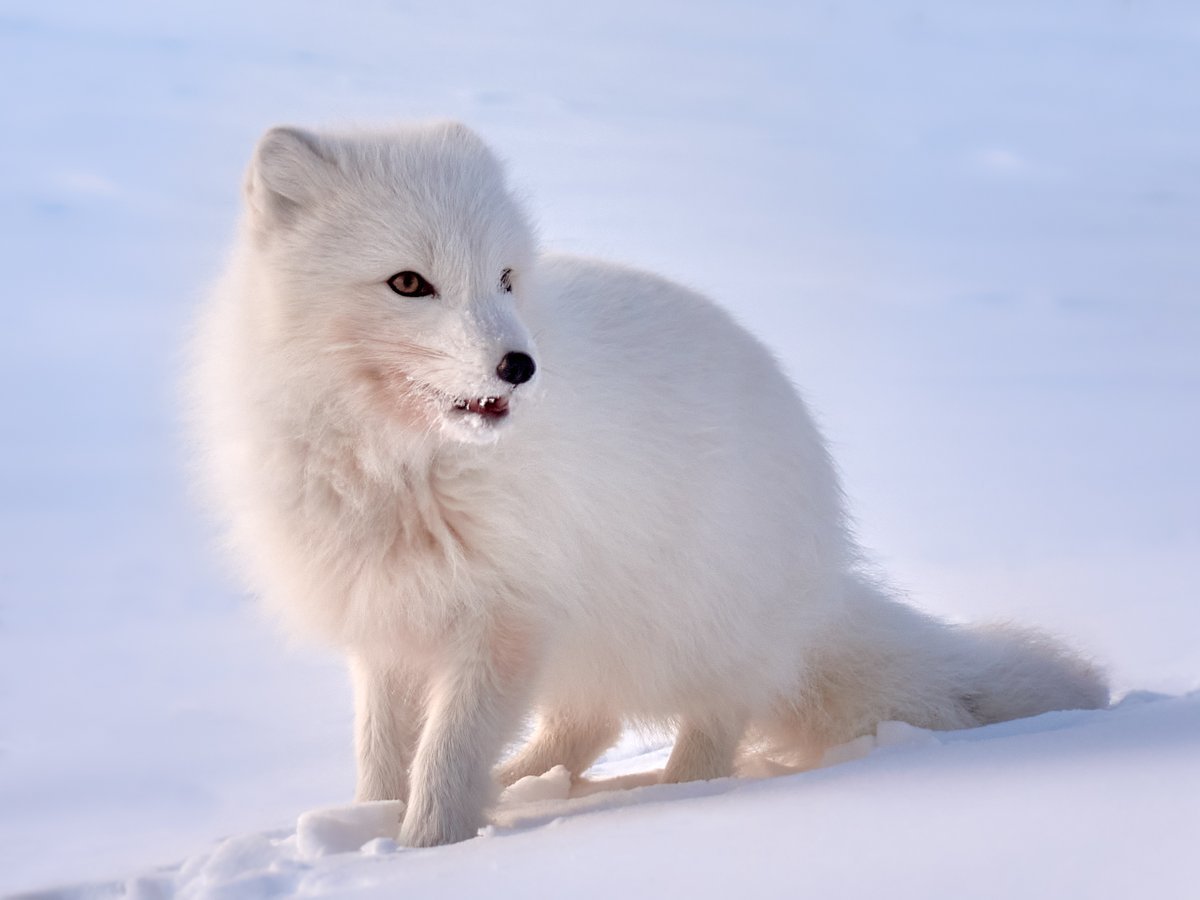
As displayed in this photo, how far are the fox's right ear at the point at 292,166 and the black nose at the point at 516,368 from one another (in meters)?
0.59

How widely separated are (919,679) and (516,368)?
1612 millimetres

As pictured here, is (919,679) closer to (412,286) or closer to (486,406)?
(486,406)

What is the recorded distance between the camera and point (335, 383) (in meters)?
2.70

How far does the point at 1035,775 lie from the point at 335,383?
1.52 m

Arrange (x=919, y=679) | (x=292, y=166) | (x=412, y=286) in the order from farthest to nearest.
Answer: (x=919, y=679) → (x=292, y=166) → (x=412, y=286)

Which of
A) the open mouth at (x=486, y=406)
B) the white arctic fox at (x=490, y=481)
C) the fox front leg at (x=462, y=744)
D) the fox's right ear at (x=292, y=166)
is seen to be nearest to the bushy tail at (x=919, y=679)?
the white arctic fox at (x=490, y=481)

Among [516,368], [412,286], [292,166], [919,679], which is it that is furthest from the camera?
[919,679]

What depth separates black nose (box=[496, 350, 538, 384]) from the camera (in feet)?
8.16

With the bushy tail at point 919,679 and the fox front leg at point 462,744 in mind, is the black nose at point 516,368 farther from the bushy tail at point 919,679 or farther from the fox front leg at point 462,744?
Result: the bushy tail at point 919,679

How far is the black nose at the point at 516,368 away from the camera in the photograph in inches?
98.0

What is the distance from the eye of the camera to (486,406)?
2.57 metres

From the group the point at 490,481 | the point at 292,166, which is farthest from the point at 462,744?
the point at 292,166

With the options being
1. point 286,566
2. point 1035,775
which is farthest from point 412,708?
point 1035,775

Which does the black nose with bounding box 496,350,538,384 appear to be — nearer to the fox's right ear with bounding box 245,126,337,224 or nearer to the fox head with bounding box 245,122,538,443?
the fox head with bounding box 245,122,538,443
